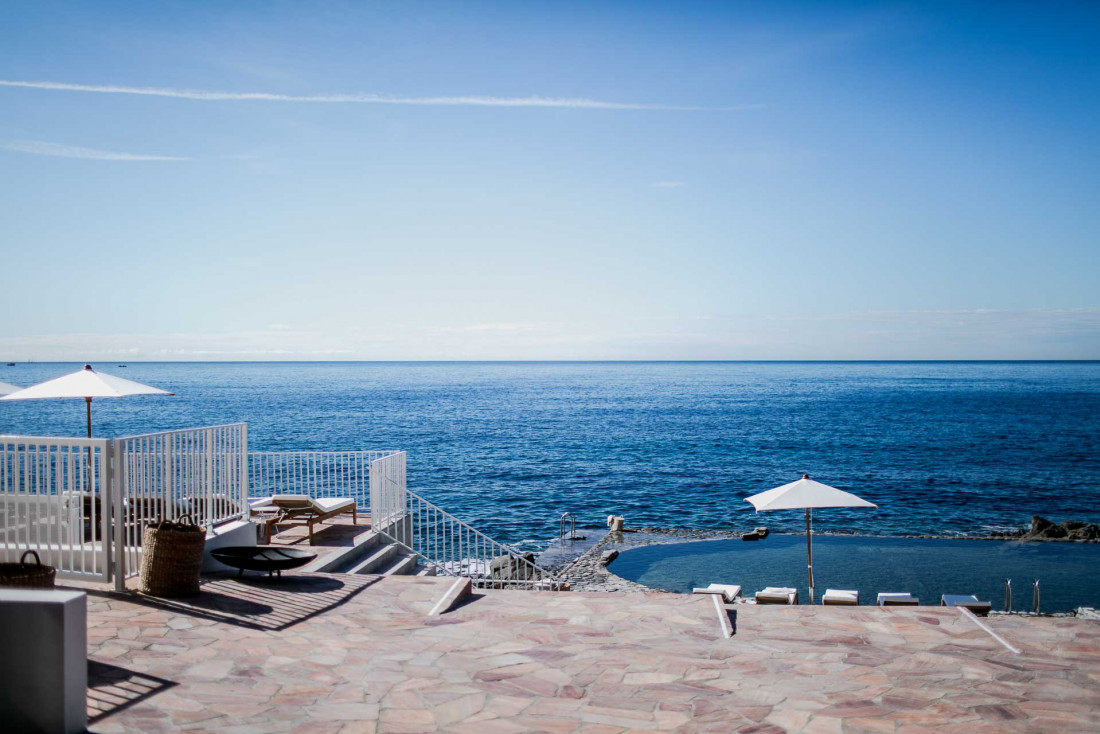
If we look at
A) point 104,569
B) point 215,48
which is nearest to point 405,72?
point 215,48

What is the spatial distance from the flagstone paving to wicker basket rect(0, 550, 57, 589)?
2.13 feet

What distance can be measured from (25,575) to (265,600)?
2355mm

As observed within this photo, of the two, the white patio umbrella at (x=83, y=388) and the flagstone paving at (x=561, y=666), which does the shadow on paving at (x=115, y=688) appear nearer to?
the flagstone paving at (x=561, y=666)

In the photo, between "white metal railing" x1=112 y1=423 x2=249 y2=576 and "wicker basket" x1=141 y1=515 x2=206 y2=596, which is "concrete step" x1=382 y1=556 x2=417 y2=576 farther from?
"wicker basket" x1=141 y1=515 x2=206 y2=596

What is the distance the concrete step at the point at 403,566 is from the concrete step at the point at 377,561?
0.28 feet

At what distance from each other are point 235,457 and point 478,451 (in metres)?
35.0

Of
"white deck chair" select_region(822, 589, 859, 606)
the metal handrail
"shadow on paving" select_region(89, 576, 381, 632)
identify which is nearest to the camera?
"shadow on paving" select_region(89, 576, 381, 632)

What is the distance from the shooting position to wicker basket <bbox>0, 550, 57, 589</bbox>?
6.04m

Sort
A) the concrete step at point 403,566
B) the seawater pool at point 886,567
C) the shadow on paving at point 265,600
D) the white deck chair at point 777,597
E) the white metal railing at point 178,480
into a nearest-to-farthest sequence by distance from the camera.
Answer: the shadow on paving at point 265,600
the white metal railing at point 178,480
the concrete step at point 403,566
the white deck chair at point 777,597
the seawater pool at point 886,567

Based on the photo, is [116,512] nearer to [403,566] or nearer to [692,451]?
[403,566]

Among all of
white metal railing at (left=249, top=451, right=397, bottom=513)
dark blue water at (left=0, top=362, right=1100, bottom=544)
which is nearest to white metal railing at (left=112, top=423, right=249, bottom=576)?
white metal railing at (left=249, top=451, right=397, bottom=513)

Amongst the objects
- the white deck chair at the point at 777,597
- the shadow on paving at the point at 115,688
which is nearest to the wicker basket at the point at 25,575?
the shadow on paving at the point at 115,688

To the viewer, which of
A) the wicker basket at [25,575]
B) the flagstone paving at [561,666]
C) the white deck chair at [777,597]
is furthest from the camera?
the white deck chair at [777,597]

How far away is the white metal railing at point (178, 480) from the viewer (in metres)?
7.98
